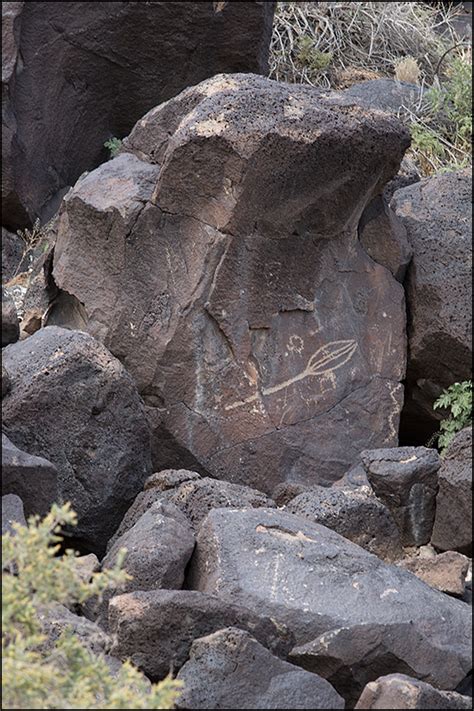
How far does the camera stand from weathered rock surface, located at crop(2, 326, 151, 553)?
22.9 ft

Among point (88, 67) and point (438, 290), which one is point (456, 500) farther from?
point (88, 67)

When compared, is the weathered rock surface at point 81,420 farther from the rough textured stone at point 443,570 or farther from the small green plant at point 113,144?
the small green plant at point 113,144

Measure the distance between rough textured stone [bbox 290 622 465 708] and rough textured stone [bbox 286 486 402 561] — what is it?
1.10 metres

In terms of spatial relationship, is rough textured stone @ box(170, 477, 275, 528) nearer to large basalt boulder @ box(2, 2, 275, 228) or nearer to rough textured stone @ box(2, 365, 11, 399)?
rough textured stone @ box(2, 365, 11, 399)

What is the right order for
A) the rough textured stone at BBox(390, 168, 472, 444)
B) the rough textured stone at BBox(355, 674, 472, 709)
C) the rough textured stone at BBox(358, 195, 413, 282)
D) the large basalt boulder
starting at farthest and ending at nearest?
the large basalt boulder, the rough textured stone at BBox(358, 195, 413, 282), the rough textured stone at BBox(390, 168, 472, 444), the rough textured stone at BBox(355, 674, 472, 709)

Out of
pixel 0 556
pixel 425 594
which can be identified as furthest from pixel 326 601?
pixel 0 556

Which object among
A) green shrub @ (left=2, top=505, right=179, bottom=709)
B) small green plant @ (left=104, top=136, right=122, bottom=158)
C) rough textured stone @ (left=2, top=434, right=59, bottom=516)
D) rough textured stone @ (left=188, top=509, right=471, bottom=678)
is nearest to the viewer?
green shrub @ (left=2, top=505, right=179, bottom=709)

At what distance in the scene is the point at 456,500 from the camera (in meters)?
6.59

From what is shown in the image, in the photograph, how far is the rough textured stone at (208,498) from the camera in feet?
21.3

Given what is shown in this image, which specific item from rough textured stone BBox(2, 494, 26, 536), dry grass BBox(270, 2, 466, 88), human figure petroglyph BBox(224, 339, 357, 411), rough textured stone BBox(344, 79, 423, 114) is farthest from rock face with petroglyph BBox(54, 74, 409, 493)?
dry grass BBox(270, 2, 466, 88)

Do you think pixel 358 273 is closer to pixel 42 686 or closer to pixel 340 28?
pixel 42 686

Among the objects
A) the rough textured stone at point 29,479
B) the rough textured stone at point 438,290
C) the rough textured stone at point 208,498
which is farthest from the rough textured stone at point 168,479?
the rough textured stone at point 438,290

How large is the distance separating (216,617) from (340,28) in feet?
33.6

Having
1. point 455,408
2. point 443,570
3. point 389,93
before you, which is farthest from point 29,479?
point 389,93
